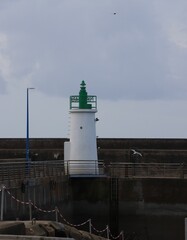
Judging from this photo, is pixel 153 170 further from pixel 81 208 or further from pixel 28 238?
pixel 28 238

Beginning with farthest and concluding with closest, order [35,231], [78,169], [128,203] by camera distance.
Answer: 1. [78,169]
2. [128,203]
3. [35,231]

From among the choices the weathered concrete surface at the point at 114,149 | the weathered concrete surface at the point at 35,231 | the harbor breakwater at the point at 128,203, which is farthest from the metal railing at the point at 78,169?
the weathered concrete surface at the point at 35,231

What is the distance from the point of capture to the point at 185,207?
25.7 metres

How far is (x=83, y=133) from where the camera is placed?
94.1 feet

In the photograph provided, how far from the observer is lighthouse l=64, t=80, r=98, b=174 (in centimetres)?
2852

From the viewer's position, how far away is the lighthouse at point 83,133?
93.6 feet

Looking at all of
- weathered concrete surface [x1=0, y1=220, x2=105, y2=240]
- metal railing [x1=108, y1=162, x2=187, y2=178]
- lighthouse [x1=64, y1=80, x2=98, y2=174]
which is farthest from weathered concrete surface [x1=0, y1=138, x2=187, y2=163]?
weathered concrete surface [x1=0, y1=220, x2=105, y2=240]

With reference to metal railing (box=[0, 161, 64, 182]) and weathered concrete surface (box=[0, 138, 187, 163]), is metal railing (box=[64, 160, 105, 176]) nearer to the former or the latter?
metal railing (box=[0, 161, 64, 182])

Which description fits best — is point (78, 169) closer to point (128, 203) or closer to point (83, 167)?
point (83, 167)

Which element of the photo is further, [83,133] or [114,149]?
[114,149]

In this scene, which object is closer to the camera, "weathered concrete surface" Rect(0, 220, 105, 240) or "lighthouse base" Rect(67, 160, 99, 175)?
"weathered concrete surface" Rect(0, 220, 105, 240)

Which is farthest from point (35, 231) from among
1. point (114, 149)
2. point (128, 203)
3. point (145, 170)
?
point (114, 149)

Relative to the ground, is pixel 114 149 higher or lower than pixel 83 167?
higher

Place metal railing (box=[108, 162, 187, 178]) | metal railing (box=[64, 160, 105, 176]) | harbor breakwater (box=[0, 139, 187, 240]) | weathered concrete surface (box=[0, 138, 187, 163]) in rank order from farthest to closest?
1. weathered concrete surface (box=[0, 138, 187, 163])
2. metal railing (box=[108, 162, 187, 178])
3. metal railing (box=[64, 160, 105, 176])
4. harbor breakwater (box=[0, 139, 187, 240])
